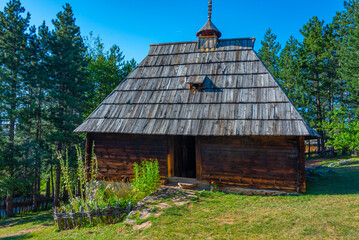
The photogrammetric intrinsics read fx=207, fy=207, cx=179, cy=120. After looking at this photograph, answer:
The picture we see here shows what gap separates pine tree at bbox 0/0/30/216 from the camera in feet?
46.9

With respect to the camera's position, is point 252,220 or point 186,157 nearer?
point 252,220

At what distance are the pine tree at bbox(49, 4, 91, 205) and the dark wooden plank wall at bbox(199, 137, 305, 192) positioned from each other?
1287 centimetres

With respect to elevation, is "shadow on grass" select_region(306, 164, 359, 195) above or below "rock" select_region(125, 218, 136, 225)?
above

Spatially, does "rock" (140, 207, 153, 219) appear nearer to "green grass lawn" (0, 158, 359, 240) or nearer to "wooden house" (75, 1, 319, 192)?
"green grass lawn" (0, 158, 359, 240)

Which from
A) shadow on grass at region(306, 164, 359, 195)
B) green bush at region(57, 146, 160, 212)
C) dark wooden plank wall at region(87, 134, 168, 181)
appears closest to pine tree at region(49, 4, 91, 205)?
dark wooden plank wall at region(87, 134, 168, 181)

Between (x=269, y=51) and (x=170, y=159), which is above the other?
(x=269, y=51)

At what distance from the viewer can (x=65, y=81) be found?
54.7 feet

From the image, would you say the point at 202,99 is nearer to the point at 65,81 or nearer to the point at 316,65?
the point at 65,81

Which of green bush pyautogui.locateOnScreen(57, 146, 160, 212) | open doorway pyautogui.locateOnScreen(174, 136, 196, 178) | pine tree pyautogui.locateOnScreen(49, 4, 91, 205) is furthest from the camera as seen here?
pine tree pyautogui.locateOnScreen(49, 4, 91, 205)

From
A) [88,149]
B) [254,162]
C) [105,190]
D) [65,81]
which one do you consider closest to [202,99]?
[254,162]

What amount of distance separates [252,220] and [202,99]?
15.9 feet

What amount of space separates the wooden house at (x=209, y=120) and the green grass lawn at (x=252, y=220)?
97cm

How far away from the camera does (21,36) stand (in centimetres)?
1523

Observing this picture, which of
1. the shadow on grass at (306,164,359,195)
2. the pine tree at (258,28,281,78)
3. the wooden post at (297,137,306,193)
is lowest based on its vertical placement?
the shadow on grass at (306,164,359,195)
